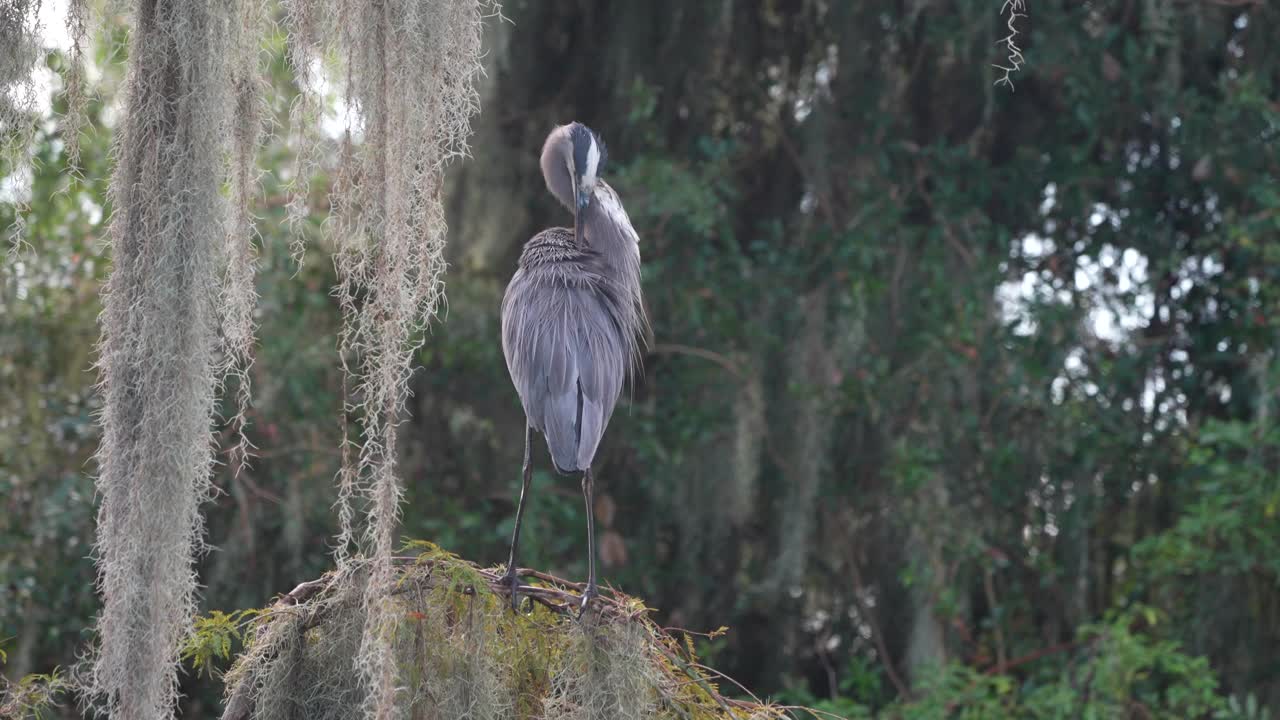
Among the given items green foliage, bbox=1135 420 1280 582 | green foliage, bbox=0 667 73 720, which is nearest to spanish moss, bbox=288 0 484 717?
green foliage, bbox=0 667 73 720

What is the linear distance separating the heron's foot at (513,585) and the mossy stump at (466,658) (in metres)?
0.01

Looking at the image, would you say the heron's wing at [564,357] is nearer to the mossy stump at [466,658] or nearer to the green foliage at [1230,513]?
the mossy stump at [466,658]

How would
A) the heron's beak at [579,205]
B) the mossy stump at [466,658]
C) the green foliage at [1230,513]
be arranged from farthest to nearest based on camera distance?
the green foliage at [1230,513], the heron's beak at [579,205], the mossy stump at [466,658]

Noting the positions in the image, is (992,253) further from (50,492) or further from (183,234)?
(183,234)

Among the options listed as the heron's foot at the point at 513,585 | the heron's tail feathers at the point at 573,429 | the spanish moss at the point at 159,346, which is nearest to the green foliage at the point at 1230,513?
the heron's tail feathers at the point at 573,429

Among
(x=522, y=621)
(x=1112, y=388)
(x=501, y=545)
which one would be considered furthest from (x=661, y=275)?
(x=522, y=621)

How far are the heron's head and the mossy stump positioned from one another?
50.9 inches

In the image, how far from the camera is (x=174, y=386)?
77.0 inches

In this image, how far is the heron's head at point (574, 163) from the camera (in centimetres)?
335

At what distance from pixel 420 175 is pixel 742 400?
10.5 ft

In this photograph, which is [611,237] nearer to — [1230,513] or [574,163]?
[574,163]

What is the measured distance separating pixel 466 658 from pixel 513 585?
277mm

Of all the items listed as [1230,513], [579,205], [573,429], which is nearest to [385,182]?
[573,429]

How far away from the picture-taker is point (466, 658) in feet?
6.79
